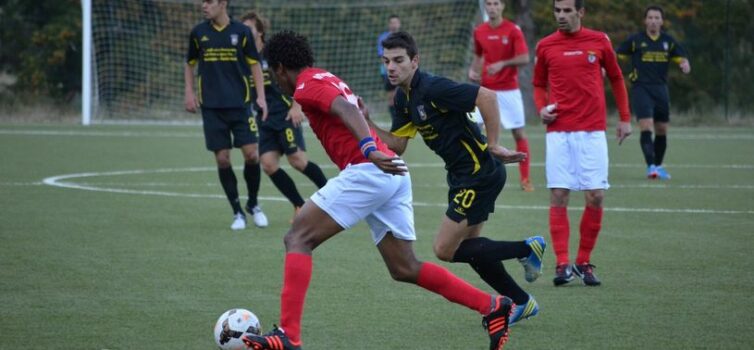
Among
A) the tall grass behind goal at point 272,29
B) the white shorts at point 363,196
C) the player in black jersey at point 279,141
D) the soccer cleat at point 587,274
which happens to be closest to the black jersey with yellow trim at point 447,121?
the white shorts at point 363,196

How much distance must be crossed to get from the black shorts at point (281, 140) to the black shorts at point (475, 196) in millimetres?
5149

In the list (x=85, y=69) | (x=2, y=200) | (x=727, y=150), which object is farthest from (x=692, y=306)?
(x=85, y=69)

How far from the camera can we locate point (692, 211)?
12781 millimetres

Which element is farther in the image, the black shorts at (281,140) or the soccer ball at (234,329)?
the black shorts at (281,140)

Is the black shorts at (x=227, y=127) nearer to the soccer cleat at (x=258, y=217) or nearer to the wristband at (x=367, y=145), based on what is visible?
the soccer cleat at (x=258, y=217)

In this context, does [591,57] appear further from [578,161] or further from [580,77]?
[578,161]

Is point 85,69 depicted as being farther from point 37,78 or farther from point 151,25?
point 37,78

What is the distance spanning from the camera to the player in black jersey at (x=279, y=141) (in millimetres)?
12055

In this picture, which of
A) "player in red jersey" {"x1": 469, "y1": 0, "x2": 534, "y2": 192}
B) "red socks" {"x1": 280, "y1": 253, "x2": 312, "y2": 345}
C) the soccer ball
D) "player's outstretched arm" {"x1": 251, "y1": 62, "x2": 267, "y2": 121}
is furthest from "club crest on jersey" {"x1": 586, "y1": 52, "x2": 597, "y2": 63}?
"player in red jersey" {"x1": 469, "y1": 0, "x2": 534, "y2": 192}

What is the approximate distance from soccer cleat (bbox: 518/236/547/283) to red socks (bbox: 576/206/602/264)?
115 centimetres

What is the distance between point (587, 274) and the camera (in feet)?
27.9

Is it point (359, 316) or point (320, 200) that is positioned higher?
point (320, 200)

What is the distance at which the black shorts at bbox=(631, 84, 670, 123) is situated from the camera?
17.1 meters

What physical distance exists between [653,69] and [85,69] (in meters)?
13.7
